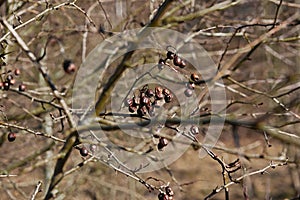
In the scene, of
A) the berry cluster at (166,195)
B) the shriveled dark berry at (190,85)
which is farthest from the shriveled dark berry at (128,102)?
the berry cluster at (166,195)

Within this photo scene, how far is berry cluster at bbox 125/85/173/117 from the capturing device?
2.07 m

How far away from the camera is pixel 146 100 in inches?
81.6

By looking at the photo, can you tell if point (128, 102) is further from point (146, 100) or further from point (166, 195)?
point (166, 195)

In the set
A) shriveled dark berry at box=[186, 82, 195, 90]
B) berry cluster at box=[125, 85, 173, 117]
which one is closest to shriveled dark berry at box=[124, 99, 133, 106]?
berry cluster at box=[125, 85, 173, 117]

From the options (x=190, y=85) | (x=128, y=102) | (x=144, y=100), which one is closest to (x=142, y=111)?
(x=144, y=100)

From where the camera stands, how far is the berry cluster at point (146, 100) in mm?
2070

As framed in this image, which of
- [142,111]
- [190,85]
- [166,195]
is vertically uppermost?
[190,85]

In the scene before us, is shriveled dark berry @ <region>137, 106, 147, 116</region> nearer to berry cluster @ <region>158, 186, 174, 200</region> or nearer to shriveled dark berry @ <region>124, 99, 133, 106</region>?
shriveled dark berry @ <region>124, 99, 133, 106</region>

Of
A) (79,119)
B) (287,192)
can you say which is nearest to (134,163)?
(79,119)

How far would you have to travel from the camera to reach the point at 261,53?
24.4ft

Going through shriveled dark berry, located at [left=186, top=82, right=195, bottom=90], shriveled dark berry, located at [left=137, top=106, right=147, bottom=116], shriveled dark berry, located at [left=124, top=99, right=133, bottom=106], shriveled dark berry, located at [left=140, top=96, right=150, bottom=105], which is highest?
shriveled dark berry, located at [left=186, top=82, right=195, bottom=90]

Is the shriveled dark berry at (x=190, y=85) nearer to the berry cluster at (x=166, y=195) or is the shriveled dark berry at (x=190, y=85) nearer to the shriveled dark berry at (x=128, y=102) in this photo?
the shriveled dark berry at (x=128, y=102)

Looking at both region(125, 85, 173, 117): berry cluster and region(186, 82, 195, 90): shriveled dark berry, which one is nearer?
region(125, 85, 173, 117): berry cluster

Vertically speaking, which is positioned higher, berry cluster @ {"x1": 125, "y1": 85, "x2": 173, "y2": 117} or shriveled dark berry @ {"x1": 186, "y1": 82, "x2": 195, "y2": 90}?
shriveled dark berry @ {"x1": 186, "y1": 82, "x2": 195, "y2": 90}
